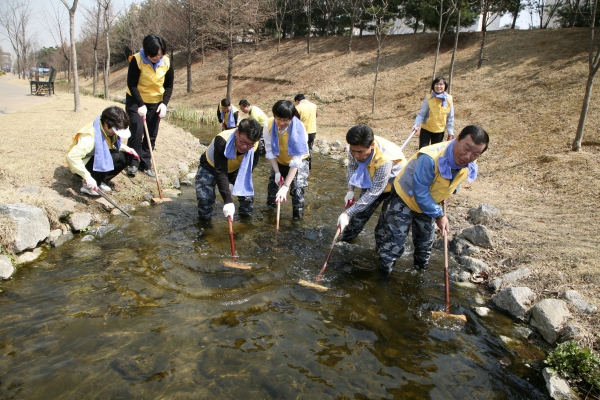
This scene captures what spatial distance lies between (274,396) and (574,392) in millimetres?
2062

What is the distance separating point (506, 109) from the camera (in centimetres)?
1200

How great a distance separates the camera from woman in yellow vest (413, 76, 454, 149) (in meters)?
6.42

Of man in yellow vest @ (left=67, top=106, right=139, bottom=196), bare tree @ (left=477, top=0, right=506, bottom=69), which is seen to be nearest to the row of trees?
bare tree @ (left=477, top=0, right=506, bottom=69)

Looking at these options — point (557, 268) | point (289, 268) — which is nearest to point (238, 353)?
point (289, 268)

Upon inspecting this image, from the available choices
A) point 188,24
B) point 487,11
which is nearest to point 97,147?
point 487,11

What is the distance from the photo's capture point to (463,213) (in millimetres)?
6059

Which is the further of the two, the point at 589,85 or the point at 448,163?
the point at 589,85

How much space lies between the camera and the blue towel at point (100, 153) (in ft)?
15.6

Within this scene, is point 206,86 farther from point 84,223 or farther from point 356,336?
point 356,336

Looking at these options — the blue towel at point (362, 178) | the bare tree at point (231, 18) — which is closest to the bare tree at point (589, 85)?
the blue towel at point (362, 178)

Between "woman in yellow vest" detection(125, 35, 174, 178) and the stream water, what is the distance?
1.94 meters

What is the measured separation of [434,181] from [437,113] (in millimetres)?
3495

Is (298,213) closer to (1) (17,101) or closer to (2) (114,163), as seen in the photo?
(2) (114,163)

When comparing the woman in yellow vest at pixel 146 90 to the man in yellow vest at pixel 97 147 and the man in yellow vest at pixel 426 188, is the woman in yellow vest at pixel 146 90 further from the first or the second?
the man in yellow vest at pixel 426 188
